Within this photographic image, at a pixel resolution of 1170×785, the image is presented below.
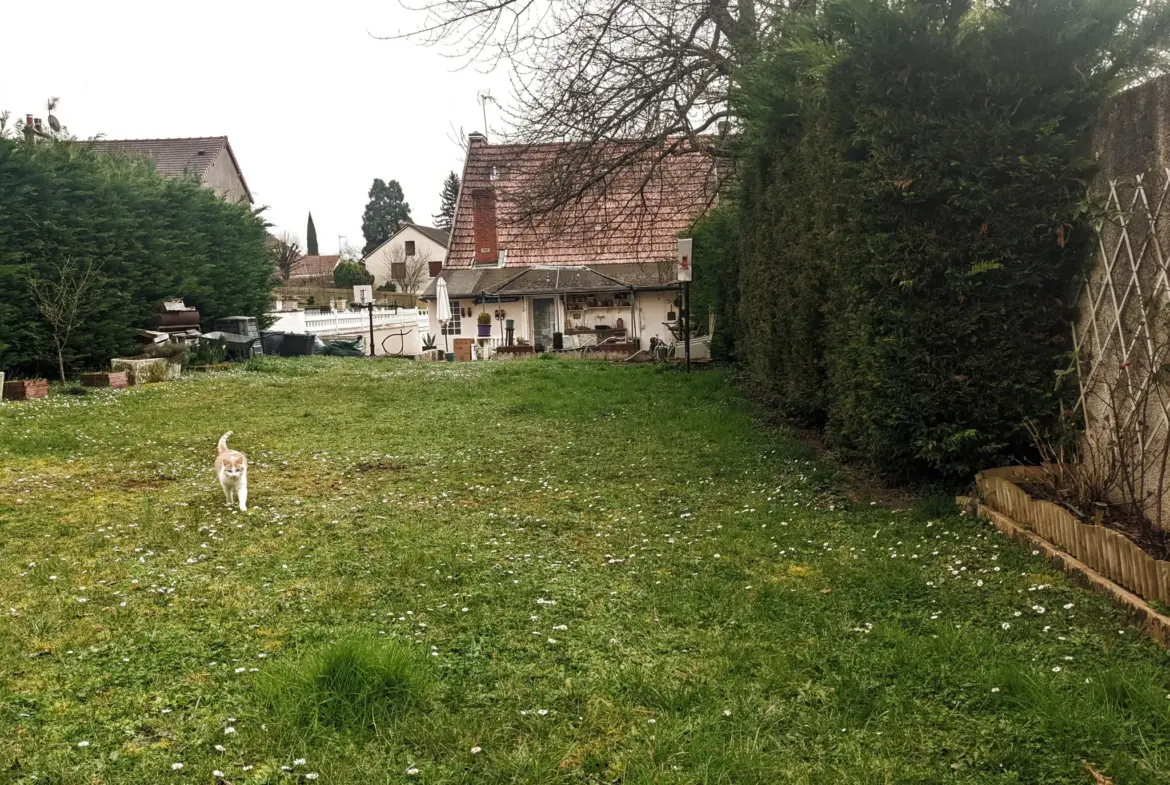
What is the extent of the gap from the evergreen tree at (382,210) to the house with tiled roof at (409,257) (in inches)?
639

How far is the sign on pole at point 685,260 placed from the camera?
13734 mm

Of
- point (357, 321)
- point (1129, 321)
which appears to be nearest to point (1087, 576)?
point (1129, 321)

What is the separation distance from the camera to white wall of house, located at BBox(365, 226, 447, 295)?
55750 millimetres

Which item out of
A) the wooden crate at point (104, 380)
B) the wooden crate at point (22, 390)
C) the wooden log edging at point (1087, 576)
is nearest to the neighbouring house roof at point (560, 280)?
the wooden crate at point (104, 380)

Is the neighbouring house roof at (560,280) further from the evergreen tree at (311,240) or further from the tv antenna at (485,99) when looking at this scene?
the evergreen tree at (311,240)

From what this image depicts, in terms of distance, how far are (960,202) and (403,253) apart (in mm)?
56106

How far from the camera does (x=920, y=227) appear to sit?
171 inches

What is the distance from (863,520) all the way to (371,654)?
2.98 metres

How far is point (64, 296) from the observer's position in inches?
450

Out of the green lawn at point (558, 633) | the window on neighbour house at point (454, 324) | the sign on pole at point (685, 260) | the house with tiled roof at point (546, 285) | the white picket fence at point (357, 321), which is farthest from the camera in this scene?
the window on neighbour house at point (454, 324)

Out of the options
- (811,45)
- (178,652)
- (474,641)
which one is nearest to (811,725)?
(474,641)

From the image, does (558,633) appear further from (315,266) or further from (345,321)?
(315,266)

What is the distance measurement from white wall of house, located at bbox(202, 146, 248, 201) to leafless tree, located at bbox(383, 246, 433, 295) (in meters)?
20.0

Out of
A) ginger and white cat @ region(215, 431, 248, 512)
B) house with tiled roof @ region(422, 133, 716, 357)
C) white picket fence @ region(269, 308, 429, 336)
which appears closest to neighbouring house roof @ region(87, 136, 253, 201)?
white picket fence @ region(269, 308, 429, 336)
